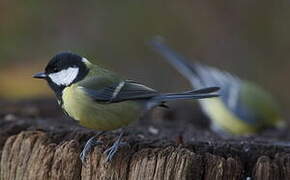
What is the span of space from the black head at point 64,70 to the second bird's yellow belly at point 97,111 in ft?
0.19

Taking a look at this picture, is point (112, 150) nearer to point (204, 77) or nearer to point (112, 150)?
point (112, 150)

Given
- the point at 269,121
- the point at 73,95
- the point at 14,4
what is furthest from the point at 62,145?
the point at 14,4

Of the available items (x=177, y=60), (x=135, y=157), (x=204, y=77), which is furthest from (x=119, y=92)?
(x=204, y=77)

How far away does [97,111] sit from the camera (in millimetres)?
2707

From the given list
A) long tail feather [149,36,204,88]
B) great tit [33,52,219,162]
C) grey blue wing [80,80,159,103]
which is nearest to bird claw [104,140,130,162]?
great tit [33,52,219,162]

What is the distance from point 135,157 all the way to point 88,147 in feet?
0.71

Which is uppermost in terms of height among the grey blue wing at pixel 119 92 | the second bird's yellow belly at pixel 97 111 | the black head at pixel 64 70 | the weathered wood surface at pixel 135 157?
the black head at pixel 64 70

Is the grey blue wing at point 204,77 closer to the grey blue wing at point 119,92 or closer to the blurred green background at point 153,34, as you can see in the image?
the blurred green background at point 153,34

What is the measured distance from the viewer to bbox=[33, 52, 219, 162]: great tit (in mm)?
2695

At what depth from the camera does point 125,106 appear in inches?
Answer: 108

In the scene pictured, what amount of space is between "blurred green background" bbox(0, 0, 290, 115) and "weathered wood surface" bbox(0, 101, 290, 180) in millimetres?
3683

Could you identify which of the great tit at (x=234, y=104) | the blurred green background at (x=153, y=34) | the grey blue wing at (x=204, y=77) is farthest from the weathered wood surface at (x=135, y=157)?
the blurred green background at (x=153, y=34)

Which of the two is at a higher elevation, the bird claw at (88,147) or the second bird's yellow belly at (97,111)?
the second bird's yellow belly at (97,111)

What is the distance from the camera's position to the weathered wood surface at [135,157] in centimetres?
229
